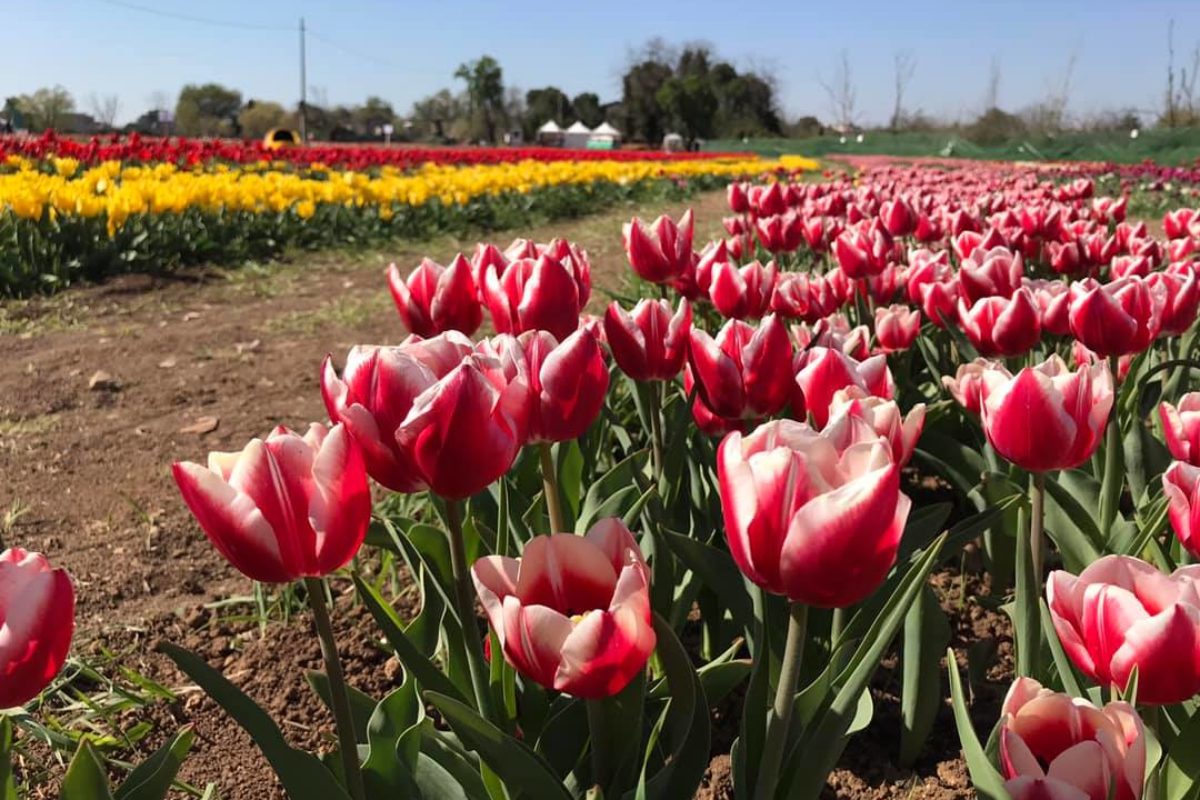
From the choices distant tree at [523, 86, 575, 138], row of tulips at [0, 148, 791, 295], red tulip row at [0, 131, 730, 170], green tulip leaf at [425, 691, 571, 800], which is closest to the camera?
green tulip leaf at [425, 691, 571, 800]

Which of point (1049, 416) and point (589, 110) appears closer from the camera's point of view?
point (1049, 416)

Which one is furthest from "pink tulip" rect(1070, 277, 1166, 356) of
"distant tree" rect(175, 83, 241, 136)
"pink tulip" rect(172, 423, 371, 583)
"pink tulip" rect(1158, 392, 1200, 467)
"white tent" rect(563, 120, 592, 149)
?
"distant tree" rect(175, 83, 241, 136)

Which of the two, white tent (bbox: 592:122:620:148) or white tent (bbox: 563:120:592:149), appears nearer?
white tent (bbox: 592:122:620:148)

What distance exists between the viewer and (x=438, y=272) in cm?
182

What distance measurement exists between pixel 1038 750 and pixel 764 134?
2627 inches

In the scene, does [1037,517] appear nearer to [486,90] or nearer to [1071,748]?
[1071,748]

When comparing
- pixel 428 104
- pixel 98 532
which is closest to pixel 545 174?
pixel 98 532

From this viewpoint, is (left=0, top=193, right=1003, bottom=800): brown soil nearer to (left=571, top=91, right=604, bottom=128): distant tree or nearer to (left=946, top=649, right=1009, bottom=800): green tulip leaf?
(left=946, top=649, right=1009, bottom=800): green tulip leaf

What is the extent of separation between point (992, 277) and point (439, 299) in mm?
1324

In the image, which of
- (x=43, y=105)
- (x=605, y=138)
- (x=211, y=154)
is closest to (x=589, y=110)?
(x=605, y=138)

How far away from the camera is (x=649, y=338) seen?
162cm

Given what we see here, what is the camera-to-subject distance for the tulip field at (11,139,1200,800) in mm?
863

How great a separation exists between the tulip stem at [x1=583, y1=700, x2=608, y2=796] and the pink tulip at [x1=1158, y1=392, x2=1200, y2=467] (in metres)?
0.88

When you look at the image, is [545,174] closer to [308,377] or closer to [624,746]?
[308,377]
